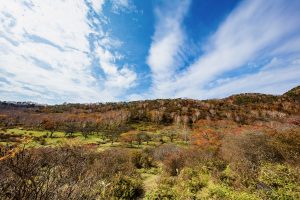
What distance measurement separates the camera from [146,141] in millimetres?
55281

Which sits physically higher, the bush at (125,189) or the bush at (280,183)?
the bush at (280,183)

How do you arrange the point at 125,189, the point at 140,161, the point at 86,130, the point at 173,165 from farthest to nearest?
the point at 86,130 → the point at 140,161 → the point at 173,165 → the point at 125,189

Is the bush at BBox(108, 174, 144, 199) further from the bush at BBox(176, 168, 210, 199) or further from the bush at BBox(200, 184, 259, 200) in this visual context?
the bush at BBox(200, 184, 259, 200)

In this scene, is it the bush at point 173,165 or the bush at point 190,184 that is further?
the bush at point 173,165

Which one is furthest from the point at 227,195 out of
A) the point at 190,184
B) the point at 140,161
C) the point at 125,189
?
the point at 140,161

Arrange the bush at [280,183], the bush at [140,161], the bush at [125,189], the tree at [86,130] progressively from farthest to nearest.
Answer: the tree at [86,130], the bush at [140,161], the bush at [125,189], the bush at [280,183]

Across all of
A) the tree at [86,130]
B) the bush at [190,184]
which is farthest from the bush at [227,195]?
the tree at [86,130]

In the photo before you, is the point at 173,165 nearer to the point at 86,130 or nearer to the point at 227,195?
the point at 227,195

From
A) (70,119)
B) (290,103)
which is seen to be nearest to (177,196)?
(70,119)

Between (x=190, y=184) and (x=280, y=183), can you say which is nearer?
(x=280, y=183)

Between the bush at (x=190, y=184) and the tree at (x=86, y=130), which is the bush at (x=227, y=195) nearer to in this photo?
the bush at (x=190, y=184)

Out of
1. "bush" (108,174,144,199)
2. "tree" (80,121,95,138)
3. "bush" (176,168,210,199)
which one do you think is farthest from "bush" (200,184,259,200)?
"tree" (80,121,95,138)

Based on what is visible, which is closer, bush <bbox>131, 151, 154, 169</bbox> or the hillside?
the hillside

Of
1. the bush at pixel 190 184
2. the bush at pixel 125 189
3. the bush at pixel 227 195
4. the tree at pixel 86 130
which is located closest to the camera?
the bush at pixel 227 195
